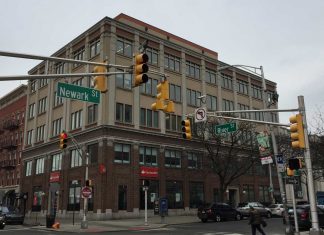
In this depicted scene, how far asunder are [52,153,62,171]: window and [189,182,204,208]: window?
16.0 metres

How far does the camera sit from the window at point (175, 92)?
4941 cm

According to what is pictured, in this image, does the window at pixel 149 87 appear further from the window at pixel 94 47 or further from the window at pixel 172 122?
the window at pixel 94 47

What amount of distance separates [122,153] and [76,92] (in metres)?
28.3

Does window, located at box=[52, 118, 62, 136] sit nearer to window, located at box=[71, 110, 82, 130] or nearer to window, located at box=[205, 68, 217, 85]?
window, located at box=[71, 110, 82, 130]

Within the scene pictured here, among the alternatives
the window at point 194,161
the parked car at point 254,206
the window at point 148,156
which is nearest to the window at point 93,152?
the window at point 148,156

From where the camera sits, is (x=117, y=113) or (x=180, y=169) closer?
(x=117, y=113)

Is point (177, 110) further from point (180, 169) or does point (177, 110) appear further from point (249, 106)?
point (249, 106)

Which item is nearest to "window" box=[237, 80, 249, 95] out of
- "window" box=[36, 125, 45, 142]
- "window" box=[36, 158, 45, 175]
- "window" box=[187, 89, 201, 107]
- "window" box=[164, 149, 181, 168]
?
"window" box=[187, 89, 201, 107]

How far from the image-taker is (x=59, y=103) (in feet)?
167

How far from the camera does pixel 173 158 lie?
154 feet

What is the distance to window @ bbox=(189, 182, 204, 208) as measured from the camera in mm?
48062

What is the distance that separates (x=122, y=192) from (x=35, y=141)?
2000 cm

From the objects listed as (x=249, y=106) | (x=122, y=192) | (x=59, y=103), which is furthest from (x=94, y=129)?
(x=249, y=106)

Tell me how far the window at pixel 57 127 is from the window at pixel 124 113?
10877mm
